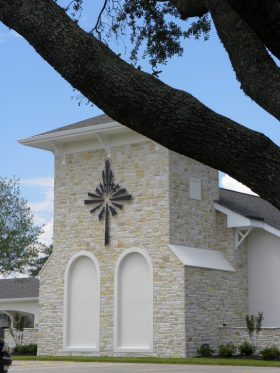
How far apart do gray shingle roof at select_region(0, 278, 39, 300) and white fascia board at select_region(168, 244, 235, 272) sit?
1825cm

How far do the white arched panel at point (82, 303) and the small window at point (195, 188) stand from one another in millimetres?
4388

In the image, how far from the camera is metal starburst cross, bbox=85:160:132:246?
2838cm

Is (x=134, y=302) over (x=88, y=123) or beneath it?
beneath

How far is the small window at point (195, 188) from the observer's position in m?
28.3

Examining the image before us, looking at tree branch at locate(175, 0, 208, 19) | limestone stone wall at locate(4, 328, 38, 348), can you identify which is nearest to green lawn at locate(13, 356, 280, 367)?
limestone stone wall at locate(4, 328, 38, 348)

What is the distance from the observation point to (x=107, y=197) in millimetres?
28766

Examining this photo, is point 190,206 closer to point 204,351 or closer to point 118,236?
point 118,236

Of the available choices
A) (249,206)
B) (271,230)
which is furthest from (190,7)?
(249,206)

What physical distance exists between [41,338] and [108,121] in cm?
863

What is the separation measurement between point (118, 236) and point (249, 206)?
6.57m

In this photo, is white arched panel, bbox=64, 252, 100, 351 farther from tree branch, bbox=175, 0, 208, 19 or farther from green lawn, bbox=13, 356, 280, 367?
tree branch, bbox=175, 0, 208, 19

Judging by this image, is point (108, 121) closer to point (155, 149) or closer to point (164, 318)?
point (155, 149)

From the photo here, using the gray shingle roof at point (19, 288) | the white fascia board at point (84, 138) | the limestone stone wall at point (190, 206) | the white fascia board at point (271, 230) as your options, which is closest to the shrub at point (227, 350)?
the limestone stone wall at point (190, 206)

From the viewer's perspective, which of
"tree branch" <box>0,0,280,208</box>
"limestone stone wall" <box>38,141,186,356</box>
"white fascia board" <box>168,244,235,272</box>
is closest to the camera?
"tree branch" <box>0,0,280,208</box>
